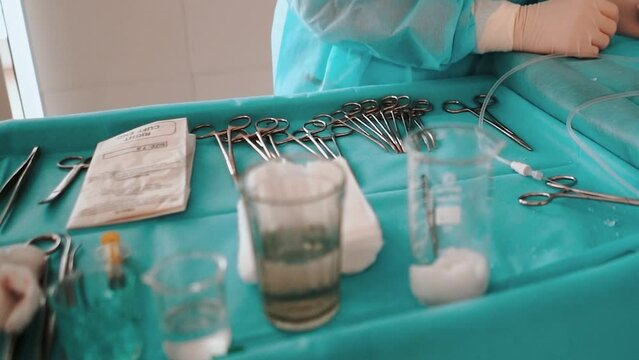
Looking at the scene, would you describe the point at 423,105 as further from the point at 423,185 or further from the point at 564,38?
the point at 423,185

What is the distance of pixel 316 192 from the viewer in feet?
1.81

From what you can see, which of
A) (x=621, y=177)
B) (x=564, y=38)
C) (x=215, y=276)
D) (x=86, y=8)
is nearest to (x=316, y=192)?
(x=215, y=276)

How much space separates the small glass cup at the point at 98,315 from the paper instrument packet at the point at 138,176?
0.56 ft

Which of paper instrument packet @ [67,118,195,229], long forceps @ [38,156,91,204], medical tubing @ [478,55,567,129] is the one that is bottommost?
long forceps @ [38,156,91,204]

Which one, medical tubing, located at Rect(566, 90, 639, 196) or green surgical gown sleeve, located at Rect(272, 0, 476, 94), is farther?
green surgical gown sleeve, located at Rect(272, 0, 476, 94)

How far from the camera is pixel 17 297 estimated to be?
21.8 inches

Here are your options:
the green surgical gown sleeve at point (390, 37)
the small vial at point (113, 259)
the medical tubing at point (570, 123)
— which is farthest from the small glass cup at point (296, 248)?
the green surgical gown sleeve at point (390, 37)

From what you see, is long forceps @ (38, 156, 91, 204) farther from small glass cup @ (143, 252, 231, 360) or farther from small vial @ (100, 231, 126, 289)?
small glass cup @ (143, 252, 231, 360)

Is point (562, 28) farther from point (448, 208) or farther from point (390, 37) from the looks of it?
point (448, 208)

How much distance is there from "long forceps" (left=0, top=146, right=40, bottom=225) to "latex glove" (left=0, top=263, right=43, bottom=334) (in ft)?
0.63

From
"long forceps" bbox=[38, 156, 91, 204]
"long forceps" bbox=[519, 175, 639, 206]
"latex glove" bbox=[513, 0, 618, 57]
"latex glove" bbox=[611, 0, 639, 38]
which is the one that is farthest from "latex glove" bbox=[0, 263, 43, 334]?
"latex glove" bbox=[611, 0, 639, 38]

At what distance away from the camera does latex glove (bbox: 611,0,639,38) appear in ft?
3.88

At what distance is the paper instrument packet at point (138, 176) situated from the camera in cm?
72

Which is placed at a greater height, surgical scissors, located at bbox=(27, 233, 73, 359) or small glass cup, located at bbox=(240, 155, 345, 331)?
small glass cup, located at bbox=(240, 155, 345, 331)
